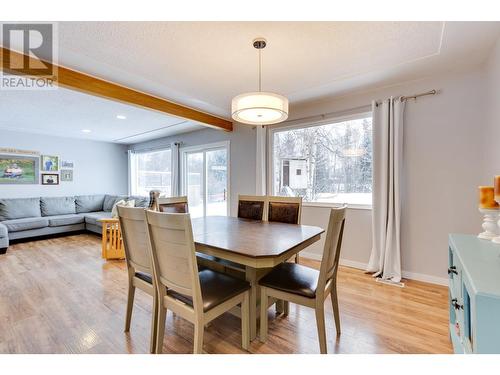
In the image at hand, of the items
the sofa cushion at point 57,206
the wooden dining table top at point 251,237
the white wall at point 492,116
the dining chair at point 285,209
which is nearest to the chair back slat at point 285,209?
the dining chair at point 285,209

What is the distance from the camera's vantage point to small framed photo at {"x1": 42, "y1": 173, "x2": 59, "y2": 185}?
5.28 meters

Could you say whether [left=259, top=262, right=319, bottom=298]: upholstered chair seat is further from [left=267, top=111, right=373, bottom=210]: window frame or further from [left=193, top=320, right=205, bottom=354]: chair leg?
[left=267, top=111, right=373, bottom=210]: window frame

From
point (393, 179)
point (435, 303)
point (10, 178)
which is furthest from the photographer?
point (10, 178)

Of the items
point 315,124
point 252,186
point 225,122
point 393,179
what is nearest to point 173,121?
point 225,122

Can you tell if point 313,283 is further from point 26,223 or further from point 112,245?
point 26,223

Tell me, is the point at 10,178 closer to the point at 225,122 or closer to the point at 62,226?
the point at 62,226

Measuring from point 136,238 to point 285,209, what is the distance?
150 cm

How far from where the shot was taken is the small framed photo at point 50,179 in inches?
208

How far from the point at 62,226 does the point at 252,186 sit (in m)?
4.10

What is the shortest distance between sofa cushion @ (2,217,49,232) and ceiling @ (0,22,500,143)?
243cm

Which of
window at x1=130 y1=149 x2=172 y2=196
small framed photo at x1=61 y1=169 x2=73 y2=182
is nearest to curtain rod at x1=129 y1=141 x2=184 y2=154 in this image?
window at x1=130 y1=149 x2=172 y2=196

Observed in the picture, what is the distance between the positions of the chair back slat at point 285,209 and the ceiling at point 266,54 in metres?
1.35

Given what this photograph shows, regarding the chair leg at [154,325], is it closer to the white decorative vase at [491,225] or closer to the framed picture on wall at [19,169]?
the white decorative vase at [491,225]
